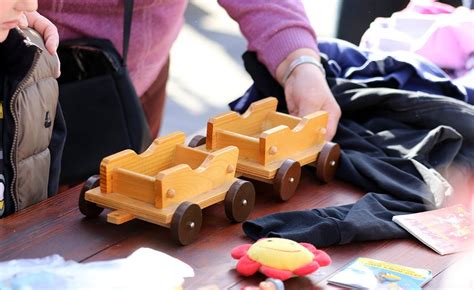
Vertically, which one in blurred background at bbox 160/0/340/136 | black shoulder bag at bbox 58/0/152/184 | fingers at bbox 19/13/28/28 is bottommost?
blurred background at bbox 160/0/340/136

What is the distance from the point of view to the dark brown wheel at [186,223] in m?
1.24

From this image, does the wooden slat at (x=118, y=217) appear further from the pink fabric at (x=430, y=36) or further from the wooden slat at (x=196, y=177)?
the pink fabric at (x=430, y=36)

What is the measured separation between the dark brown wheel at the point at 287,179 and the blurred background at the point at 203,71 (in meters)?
1.81

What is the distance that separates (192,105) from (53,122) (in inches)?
86.9

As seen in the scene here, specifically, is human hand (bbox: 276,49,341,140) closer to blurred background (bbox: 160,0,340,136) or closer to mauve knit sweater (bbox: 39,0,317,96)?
mauve knit sweater (bbox: 39,0,317,96)

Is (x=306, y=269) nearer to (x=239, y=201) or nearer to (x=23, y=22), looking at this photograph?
(x=239, y=201)

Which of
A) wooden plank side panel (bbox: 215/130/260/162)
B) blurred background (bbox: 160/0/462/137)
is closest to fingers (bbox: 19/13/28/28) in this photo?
wooden plank side panel (bbox: 215/130/260/162)

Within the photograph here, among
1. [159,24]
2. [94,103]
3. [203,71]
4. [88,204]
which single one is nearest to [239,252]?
[88,204]

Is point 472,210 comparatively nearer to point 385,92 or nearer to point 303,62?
point 385,92

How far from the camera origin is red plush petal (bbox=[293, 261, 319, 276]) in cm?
117

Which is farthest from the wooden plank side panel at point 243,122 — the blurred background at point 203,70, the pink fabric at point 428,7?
the blurred background at point 203,70

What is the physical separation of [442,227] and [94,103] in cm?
67

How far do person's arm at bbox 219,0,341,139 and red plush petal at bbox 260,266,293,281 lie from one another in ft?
1.66

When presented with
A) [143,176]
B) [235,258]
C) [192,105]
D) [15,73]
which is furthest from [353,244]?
[192,105]
